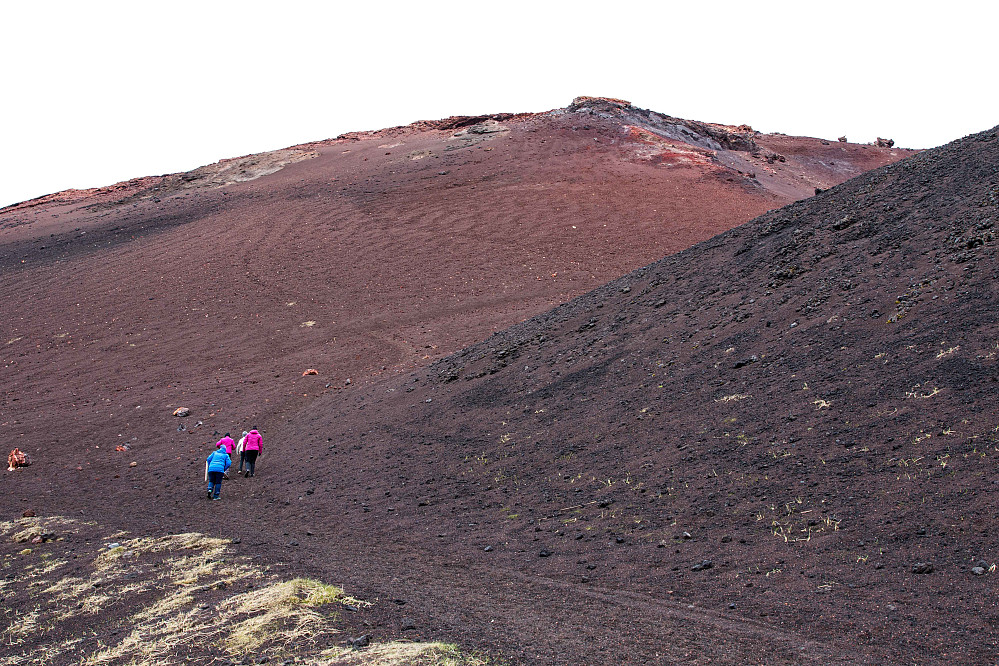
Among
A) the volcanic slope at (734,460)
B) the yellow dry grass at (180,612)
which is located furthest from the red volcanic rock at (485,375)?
the yellow dry grass at (180,612)

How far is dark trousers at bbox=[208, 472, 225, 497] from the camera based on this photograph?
12.6 metres

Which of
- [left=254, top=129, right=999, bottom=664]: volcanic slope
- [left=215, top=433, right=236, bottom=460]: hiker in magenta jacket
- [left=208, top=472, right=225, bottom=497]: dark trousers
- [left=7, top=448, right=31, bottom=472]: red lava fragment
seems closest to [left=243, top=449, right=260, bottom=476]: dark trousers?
[left=215, top=433, right=236, bottom=460]: hiker in magenta jacket

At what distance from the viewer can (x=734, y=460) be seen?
28.2 feet

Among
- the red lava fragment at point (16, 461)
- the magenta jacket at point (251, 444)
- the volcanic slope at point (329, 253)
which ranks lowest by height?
the red lava fragment at point (16, 461)

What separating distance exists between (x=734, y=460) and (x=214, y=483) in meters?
8.31

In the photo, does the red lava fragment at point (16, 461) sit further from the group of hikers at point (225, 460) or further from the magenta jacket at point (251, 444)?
the magenta jacket at point (251, 444)

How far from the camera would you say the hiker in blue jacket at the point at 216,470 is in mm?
12508

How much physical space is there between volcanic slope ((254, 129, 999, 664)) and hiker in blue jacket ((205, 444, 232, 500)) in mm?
1176

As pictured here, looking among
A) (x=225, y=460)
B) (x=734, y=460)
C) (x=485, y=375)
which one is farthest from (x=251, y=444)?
(x=734, y=460)

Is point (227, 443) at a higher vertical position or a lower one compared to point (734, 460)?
lower

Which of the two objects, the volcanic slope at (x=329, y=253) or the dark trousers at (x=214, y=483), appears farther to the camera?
the volcanic slope at (x=329, y=253)

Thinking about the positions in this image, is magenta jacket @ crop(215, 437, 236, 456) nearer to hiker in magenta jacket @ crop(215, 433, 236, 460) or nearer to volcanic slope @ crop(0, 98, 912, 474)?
hiker in magenta jacket @ crop(215, 433, 236, 460)

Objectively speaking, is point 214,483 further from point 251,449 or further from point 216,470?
point 251,449

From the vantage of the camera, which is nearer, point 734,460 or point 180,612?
point 180,612
